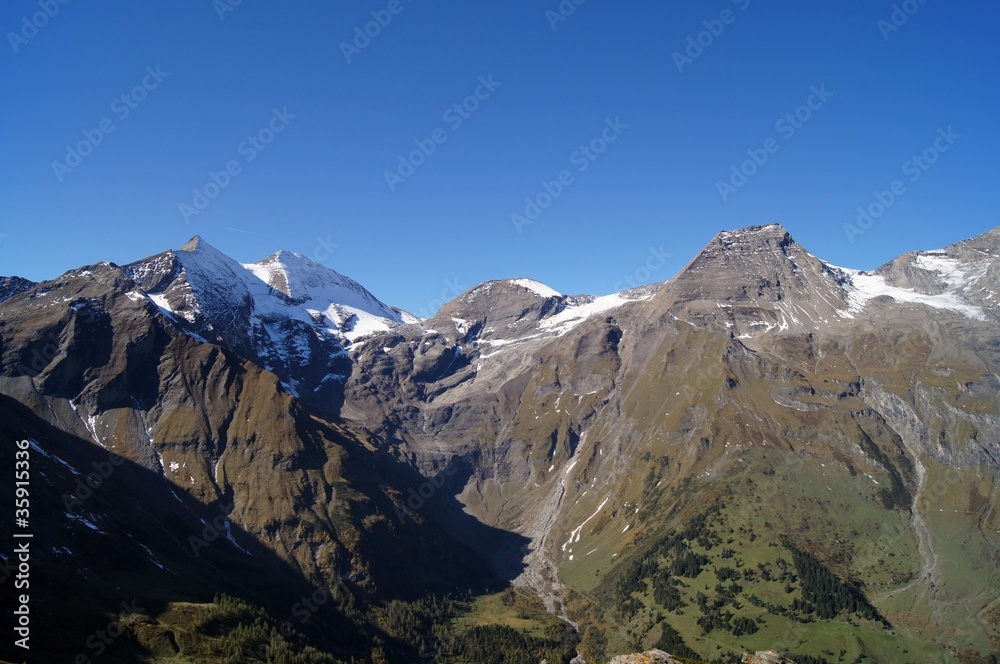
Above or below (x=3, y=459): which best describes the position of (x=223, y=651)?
below

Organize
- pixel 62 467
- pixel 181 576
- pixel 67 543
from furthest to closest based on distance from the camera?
pixel 62 467
pixel 181 576
pixel 67 543

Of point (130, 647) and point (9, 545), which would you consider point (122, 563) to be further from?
point (130, 647)

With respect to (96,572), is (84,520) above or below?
above

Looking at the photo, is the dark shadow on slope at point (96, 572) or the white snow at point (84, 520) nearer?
the dark shadow on slope at point (96, 572)

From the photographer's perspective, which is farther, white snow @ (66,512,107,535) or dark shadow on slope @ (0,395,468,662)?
white snow @ (66,512,107,535)

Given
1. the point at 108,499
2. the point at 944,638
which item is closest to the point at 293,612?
the point at 108,499

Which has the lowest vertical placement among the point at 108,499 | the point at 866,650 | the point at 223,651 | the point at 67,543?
the point at 866,650

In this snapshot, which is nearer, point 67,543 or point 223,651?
point 223,651

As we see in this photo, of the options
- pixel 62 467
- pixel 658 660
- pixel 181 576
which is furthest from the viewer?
pixel 62 467

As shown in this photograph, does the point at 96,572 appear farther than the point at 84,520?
No
